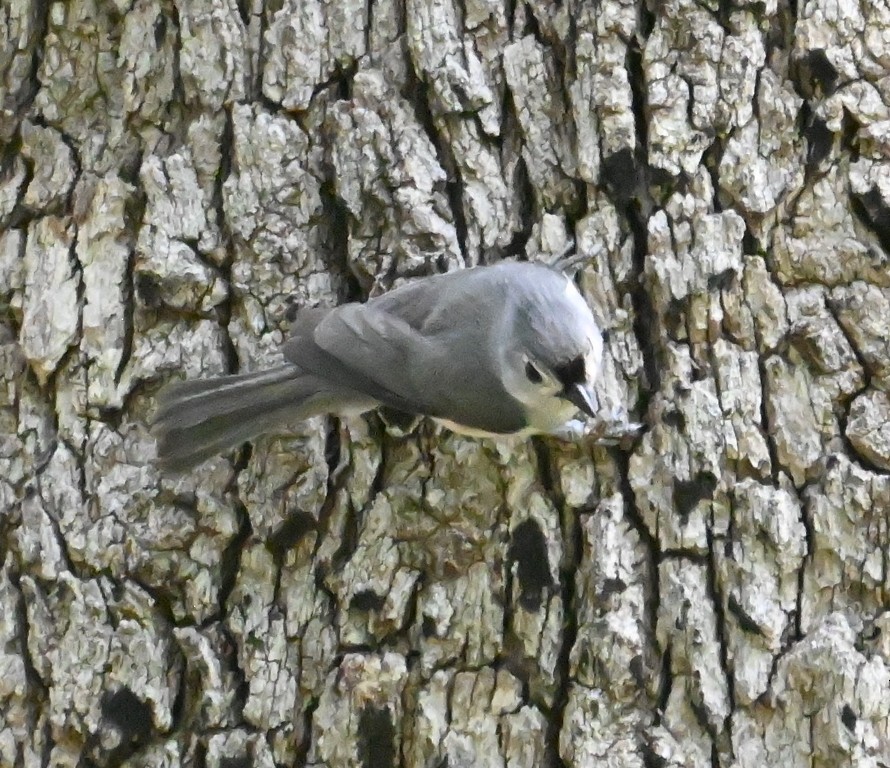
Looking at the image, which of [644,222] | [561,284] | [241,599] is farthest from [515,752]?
[644,222]

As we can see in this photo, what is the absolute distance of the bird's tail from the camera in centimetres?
196

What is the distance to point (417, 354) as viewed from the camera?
205cm

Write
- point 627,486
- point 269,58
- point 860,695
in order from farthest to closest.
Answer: point 269,58
point 627,486
point 860,695

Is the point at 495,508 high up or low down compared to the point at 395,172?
down

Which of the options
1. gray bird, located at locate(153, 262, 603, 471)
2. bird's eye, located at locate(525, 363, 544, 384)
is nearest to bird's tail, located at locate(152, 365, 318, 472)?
gray bird, located at locate(153, 262, 603, 471)

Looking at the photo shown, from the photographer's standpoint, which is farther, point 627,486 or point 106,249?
point 106,249

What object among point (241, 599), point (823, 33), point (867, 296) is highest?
point (823, 33)

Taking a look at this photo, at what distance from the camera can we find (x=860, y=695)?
1.81m

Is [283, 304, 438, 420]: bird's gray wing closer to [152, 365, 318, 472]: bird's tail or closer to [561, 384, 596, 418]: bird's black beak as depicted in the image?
[152, 365, 318, 472]: bird's tail

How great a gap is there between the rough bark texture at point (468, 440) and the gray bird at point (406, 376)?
0.22 ft

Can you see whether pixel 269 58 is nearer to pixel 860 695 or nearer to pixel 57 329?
pixel 57 329

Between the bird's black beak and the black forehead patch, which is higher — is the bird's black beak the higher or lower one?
the lower one

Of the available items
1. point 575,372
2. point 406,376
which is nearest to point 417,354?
point 406,376

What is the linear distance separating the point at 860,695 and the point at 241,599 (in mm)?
1071
